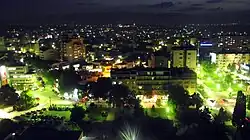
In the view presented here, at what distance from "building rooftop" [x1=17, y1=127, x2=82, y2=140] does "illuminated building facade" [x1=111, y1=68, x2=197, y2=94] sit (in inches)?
215

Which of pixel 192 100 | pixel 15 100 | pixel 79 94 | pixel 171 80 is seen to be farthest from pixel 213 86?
pixel 15 100

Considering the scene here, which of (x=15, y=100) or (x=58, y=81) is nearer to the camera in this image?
(x=15, y=100)

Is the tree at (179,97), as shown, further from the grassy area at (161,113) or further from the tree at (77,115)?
the tree at (77,115)

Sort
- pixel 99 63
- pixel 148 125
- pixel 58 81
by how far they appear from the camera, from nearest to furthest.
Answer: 1. pixel 148 125
2. pixel 58 81
3. pixel 99 63

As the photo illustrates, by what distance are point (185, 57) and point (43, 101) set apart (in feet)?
25.3

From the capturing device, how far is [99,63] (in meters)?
17.9

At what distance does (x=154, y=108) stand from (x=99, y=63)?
7686 millimetres

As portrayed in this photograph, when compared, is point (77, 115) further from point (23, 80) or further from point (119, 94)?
point (23, 80)

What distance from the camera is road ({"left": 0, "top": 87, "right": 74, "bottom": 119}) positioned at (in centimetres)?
1056

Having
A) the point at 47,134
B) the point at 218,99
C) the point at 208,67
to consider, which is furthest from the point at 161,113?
the point at 208,67

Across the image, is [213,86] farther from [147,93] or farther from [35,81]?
[35,81]

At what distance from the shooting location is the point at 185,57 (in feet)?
54.2

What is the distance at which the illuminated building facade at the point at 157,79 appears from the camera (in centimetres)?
1234

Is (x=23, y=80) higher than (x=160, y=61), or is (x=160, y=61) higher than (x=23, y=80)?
(x=160, y=61)
